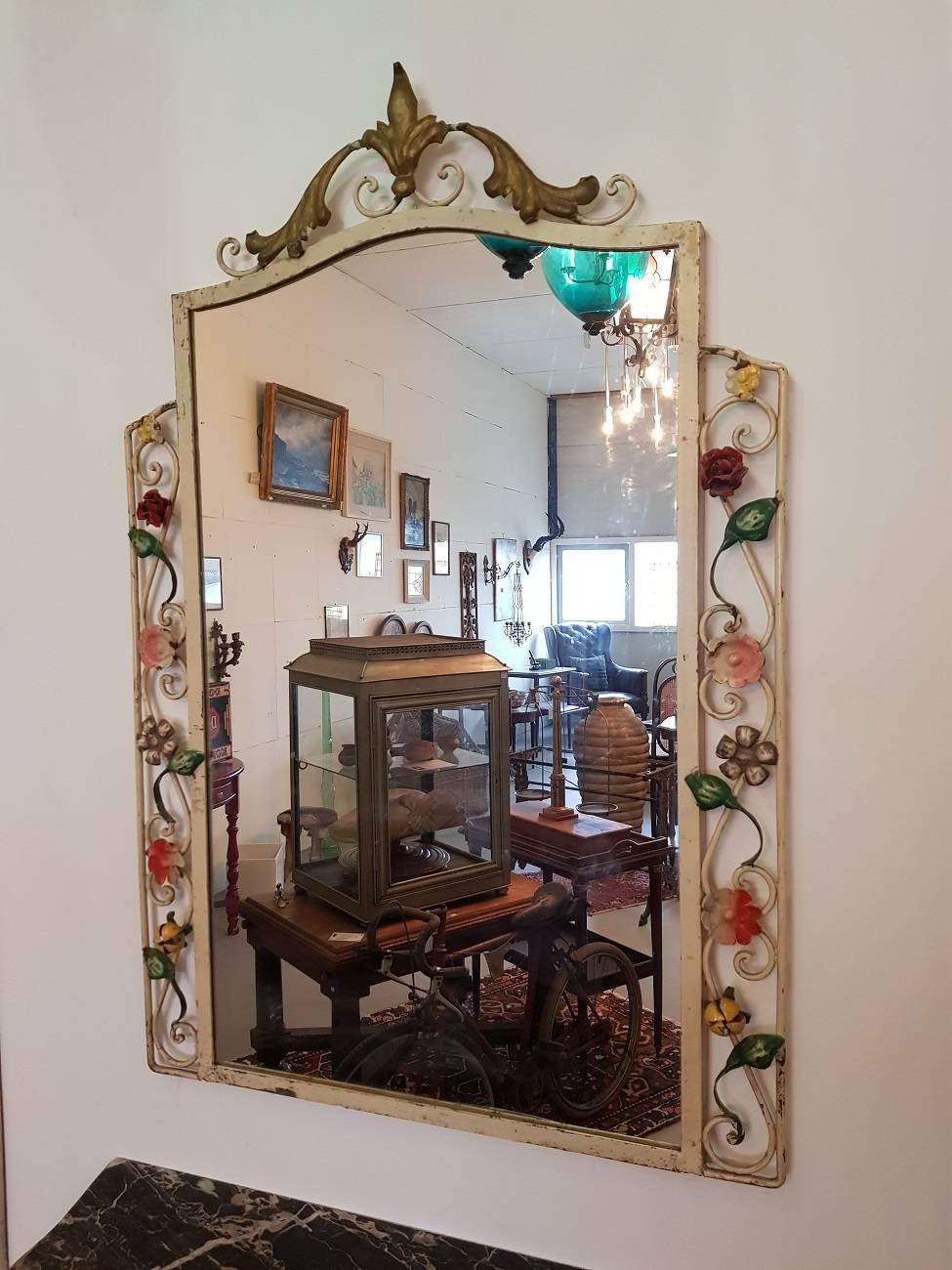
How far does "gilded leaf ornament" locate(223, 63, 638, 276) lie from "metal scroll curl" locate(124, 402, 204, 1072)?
0.84 ft

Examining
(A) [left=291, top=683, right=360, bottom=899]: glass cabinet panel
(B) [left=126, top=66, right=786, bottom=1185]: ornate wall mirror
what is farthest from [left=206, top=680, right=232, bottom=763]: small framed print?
(A) [left=291, top=683, right=360, bottom=899]: glass cabinet panel

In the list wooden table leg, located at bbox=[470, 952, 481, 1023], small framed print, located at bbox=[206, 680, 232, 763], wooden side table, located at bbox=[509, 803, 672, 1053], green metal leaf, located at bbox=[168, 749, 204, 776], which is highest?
small framed print, located at bbox=[206, 680, 232, 763]

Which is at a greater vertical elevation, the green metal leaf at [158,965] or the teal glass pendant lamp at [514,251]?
the teal glass pendant lamp at [514,251]

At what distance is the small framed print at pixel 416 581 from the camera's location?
3.64ft

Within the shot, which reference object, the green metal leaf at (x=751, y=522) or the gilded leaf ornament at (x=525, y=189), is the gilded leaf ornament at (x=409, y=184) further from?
the green metal leaf at (x=751, y=522)

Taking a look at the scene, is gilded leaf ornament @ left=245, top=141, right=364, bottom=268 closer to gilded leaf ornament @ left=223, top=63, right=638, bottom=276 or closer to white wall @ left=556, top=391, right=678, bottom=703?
gilded leaf ornament @ left=223, top=63, right=638, bottom=276

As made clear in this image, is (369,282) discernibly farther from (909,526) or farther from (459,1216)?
(459,1216)

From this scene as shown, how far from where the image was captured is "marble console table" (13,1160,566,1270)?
109 centimetres

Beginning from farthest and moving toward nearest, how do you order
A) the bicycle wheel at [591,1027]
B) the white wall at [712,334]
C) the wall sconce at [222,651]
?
the wall sconce at [222,651]
the bicycle wheel at [591,1027]
the white wall at [712,334]

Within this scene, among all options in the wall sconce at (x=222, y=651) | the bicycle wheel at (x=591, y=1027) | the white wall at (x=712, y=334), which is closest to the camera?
the white wall at (x=712, y=334)

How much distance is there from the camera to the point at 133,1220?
3.86 feet

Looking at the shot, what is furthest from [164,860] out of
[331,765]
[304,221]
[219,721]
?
[304,221]

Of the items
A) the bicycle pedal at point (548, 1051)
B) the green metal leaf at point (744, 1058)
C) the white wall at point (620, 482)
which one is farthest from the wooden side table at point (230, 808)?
the green metal leaf at point (744, 1058)

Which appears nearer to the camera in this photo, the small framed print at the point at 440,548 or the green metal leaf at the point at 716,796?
the green metal leaf at the point at 716,796
